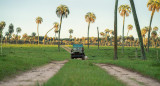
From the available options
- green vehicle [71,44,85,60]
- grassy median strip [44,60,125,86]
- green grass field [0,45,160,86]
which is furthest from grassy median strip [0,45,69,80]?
grassy median strip [44,60,125,86]

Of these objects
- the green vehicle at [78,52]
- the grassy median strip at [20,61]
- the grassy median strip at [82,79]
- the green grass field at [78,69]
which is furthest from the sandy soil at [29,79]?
the green vehicle at [78,52]

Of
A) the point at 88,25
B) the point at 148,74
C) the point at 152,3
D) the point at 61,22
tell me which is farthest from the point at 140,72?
the point at 88,25

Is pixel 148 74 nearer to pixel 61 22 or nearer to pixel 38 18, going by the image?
pixel 61 22

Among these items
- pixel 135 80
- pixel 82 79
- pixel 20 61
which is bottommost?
pixel 135 80

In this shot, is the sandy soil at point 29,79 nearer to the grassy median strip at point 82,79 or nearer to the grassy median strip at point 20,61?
the grassy median strip at point 82,79

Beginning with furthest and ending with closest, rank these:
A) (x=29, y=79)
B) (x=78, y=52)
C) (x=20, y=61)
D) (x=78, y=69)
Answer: (x=78, y=52) < (x=20, y=61) < (x=78, y=69) < (x=29, y=79)

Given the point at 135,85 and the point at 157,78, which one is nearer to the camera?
the point at 135,85

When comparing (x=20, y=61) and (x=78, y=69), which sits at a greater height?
(x=20, y=61)

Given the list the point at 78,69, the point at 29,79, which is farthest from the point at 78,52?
the point at 29,79

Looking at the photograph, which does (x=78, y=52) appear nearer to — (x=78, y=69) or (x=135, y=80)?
(x=78, y=69)

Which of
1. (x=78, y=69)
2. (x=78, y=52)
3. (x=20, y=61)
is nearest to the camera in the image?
(x=78, y=69)

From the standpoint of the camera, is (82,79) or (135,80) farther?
(135,80)

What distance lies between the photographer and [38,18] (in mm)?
109312

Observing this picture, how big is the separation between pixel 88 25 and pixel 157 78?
7536 cm
